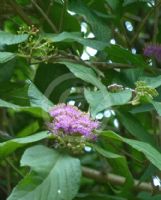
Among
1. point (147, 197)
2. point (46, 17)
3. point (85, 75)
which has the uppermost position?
point (46, 17)

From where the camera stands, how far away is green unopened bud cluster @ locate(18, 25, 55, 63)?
1.04 metres

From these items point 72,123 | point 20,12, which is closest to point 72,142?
point 72,123

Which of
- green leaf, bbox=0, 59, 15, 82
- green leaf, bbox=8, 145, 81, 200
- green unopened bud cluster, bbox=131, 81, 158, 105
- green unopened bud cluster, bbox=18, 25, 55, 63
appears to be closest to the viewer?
green leaf, bbox=8, 145, 81, 200

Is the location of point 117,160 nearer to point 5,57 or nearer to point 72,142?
point 72,142

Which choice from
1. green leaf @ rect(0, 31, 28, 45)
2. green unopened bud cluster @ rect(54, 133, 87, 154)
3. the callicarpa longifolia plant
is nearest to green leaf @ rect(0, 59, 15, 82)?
the callicarpa longifolia plant

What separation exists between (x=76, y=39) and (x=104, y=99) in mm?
204

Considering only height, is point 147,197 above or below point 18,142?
below

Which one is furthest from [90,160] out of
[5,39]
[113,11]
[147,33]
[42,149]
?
[42,149]

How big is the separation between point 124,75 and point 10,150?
0.37 meters

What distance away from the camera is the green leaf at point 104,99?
89 cm

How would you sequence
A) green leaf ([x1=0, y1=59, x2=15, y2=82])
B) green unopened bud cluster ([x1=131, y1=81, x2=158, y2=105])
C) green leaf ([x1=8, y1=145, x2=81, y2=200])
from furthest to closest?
green leaf ([x1=0, y1=59, x2=15, y2=82]) < green unopened bud cluster ([x1=131, y1=81, x2=158, y2=105]) < green leaf ([x1=8, y1=145, x2=81, y2=200])

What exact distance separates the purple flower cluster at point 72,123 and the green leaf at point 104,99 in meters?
0.02

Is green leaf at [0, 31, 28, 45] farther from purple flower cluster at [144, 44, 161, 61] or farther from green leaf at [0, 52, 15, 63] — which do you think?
purple flower cluster at [144, 44, 161, 61]

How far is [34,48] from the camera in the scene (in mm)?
1038
